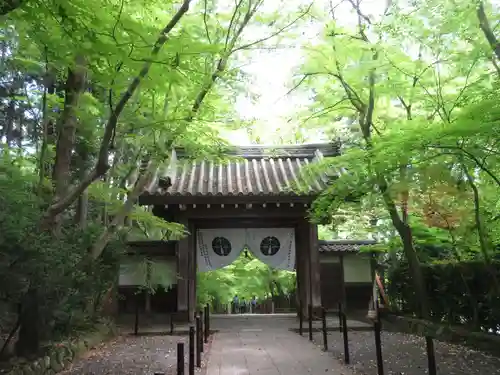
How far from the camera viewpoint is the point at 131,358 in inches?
303

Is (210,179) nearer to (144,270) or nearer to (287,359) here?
(144,270)

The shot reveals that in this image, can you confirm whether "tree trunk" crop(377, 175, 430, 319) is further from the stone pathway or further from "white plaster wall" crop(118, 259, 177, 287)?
"white plaster wall" crop(118, 259, 177, 287)

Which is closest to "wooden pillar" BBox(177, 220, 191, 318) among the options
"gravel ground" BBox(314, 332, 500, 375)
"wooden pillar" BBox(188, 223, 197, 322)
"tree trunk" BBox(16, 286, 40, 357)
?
"wooden pillar" BBox(188, 223, 197, 322)

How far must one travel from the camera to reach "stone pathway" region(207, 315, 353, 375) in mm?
6473

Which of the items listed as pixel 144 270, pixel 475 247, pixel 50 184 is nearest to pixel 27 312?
pixel 50 184

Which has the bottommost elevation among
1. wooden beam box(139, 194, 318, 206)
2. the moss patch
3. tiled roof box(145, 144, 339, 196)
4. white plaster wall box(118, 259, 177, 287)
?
the moss patch

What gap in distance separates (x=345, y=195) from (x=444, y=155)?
2.35 metres

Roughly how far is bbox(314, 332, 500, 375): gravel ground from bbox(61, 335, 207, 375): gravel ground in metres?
2.64

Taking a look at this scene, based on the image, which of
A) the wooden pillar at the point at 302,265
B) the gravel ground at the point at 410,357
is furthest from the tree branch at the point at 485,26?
the wooden pillar at the point at 302,265

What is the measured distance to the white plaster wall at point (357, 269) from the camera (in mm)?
13719

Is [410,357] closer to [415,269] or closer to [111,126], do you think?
[415,269]

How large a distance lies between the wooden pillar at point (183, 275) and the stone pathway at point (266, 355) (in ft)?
3.96

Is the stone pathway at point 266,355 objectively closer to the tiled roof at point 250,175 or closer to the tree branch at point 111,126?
the tree branch at point 111,126

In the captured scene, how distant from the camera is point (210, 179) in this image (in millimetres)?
12914
